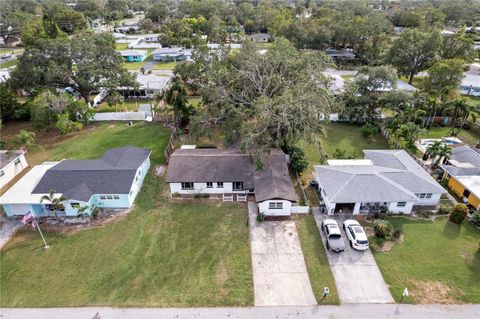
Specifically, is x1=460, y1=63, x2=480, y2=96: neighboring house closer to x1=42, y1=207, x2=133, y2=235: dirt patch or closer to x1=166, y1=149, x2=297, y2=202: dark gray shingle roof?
x1=166, y1=149, x2=297, y2=202: dark gray shingle roof

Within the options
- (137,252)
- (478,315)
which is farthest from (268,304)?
(478,315)

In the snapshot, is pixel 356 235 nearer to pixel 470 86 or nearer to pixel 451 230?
pixel 451 230

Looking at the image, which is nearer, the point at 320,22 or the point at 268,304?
the point at 268,304

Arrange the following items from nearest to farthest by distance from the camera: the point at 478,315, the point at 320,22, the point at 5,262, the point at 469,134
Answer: the point at 478,315 → the point at 5,262 → the point at 469,134 → the point at 320,22

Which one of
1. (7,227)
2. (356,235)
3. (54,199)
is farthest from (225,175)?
(7,227)

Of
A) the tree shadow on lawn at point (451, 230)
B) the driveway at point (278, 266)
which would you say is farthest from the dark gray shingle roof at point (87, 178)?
the tree shadow on lawn at point (451, 230)

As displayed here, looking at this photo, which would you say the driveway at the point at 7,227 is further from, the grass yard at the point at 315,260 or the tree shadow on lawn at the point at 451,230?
the tree shadow on lawn at the point at 451,230

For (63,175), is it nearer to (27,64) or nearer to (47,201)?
(47,201)

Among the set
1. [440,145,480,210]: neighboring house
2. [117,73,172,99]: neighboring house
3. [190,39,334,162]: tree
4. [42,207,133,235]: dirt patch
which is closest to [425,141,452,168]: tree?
[440,145,480,210]: neighboring house
